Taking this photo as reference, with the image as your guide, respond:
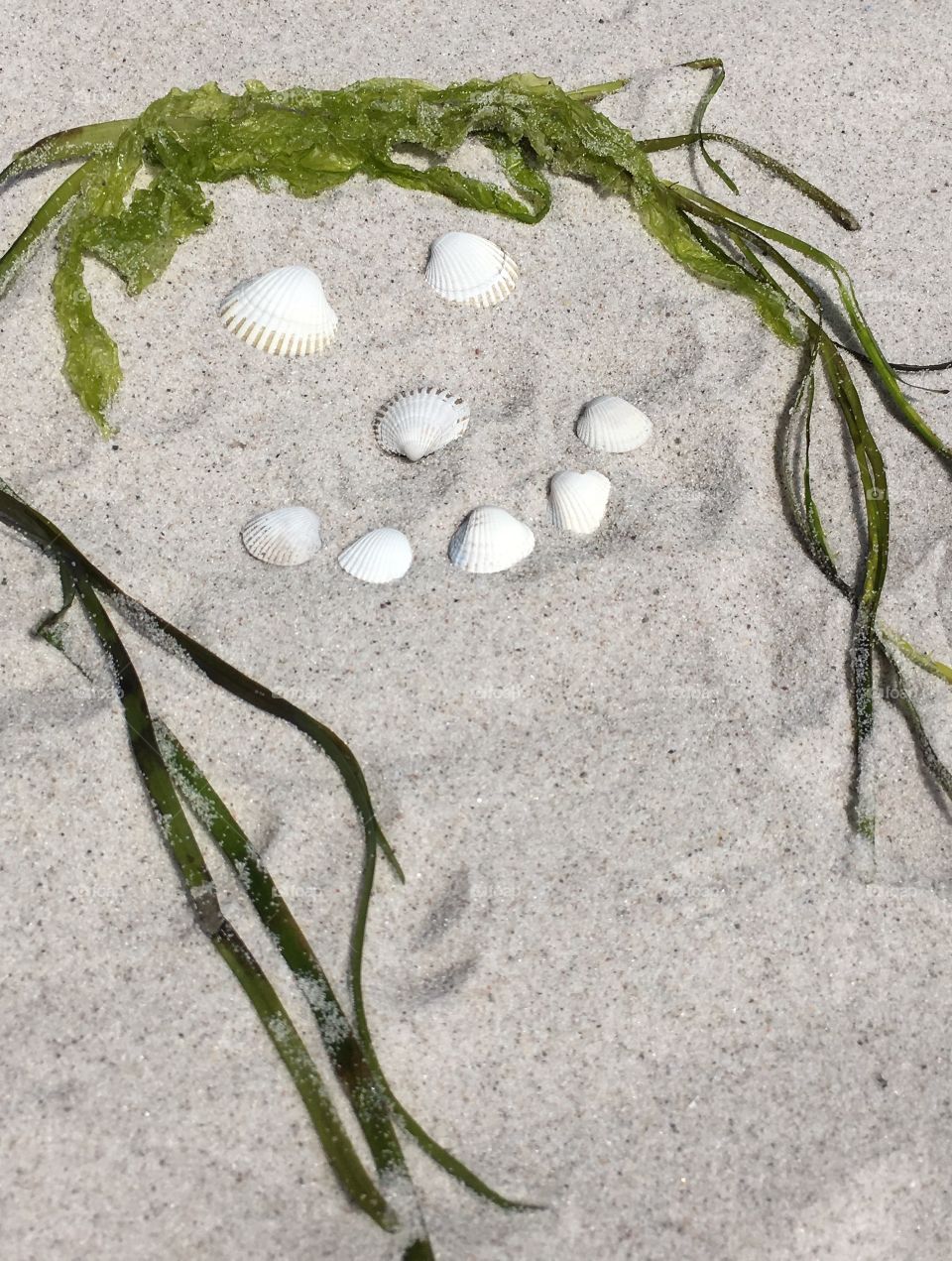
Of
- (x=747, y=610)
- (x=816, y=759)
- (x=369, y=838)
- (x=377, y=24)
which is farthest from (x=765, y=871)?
(x=377, y=24)

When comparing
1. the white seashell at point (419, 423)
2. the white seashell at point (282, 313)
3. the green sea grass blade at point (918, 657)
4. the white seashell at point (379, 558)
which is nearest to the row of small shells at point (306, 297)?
the white seashell at point (282, 313)

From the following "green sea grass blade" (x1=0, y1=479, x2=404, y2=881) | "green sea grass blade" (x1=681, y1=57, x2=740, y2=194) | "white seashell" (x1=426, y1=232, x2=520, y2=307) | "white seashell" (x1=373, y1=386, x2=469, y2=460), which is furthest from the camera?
"green sea grass blade" (x1=681, y1=57, x2=740, y2=194)

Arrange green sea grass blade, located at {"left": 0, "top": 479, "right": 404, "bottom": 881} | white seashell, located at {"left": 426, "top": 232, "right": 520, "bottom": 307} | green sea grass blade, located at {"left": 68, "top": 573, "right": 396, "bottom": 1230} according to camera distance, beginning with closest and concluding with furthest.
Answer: green sea grass blade, located at {"left": 68, "top": 573, "right": 396, "bottom": 1230} < green sea grass blade, located at {"left": 0, "top": 479, "right": 404, "bottom": 881} < white seashell, located at {"left": 426, "top": 232, "right": 520, "bottom": 307}

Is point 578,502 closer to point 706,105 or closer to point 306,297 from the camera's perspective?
point 306,297

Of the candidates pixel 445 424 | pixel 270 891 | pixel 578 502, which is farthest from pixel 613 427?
pixel 270 891

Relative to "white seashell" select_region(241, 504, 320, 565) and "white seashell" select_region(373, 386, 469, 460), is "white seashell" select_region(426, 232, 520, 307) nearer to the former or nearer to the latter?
"white seashell" select_region(373, 386, 469, 460)

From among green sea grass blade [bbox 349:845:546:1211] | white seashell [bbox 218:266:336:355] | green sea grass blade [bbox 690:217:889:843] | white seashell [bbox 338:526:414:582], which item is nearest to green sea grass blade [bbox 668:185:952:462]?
green sea grass blade [bbox 690:217:889:843]

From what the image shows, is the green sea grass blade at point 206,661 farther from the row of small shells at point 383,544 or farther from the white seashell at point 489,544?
the white seashell at point 489,544
